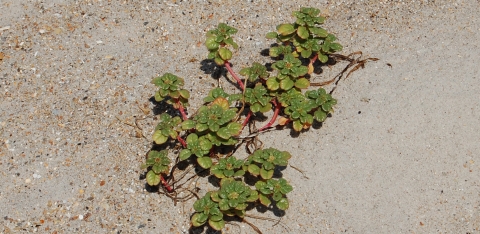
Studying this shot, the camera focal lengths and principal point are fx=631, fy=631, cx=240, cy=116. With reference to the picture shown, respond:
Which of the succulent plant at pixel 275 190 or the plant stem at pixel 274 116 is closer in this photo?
the succulent plant at pixel 275 190

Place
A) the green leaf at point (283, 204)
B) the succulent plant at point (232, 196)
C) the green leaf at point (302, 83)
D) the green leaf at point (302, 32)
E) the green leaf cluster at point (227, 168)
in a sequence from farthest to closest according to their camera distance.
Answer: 1. the green leaf at point (302, 32)
2. the green leaf at point (302, 83)
3. the green leaf cluster at point (227, 168)
4. the green leaf at point (283, 204)
5. the succulent plant at point (232, 196)

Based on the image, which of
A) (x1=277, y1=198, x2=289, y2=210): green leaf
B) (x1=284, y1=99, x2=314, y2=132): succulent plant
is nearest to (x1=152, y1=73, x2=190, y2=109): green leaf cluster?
(x1=284, y1=99, x2=314, y2=132): succulent plant

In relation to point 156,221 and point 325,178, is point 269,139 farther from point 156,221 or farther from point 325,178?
point 156,221

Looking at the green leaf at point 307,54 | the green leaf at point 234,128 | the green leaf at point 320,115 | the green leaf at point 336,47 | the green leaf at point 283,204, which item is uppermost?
the green leaf at point 336,47

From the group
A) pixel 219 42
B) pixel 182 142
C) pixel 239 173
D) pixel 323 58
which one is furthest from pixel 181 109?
pixel 323 58

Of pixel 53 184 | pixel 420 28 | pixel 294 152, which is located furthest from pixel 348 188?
pixel 53 184

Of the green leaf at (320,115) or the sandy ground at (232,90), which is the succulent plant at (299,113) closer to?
the green leaf at (320,115)

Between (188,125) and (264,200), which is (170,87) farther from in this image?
(264,200)

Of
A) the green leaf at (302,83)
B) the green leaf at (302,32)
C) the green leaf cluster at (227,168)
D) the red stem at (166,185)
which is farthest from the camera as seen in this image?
the green leaf at (302,32)

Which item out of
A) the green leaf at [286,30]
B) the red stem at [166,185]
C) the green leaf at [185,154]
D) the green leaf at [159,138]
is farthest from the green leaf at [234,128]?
the green leaf at [286,30]
